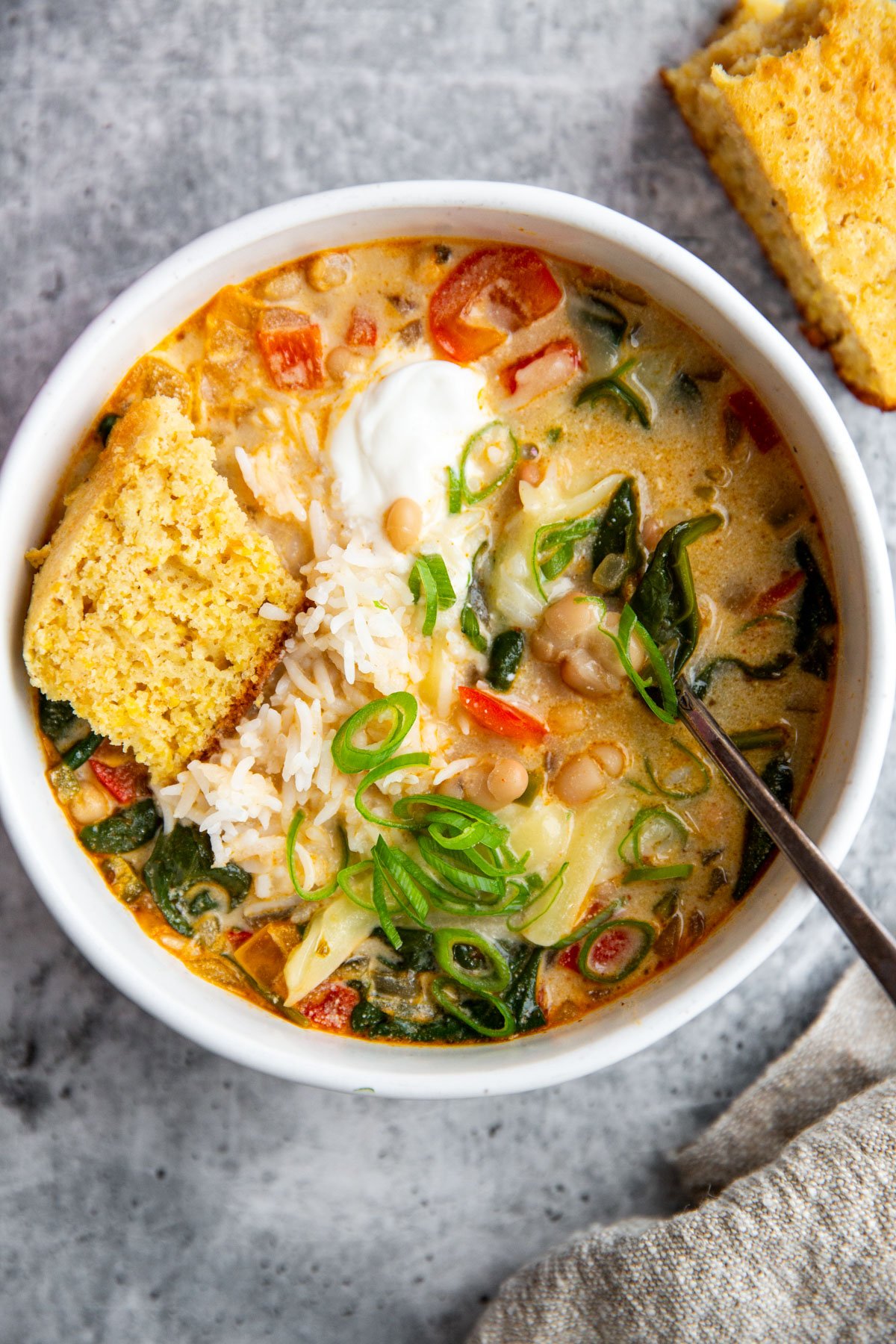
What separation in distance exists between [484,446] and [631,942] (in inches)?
45.4

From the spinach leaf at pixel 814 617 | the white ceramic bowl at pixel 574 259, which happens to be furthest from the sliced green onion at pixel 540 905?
the spinach leaf at pixel 814 617

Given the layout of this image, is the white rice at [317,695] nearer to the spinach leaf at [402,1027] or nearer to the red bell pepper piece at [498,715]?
the red bell pepper piece at [498,715]

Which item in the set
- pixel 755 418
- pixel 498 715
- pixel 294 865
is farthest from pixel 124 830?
pixel 755 418

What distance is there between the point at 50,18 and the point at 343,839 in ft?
7.05

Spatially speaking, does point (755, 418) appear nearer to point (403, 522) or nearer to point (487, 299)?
point (487, 299)

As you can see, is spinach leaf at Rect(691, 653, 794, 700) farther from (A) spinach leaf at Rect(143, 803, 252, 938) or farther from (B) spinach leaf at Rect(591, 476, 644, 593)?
(A) spinach leaf at Rect(143, 803, 252, 938)

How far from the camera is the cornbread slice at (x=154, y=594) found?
2229 millimetres

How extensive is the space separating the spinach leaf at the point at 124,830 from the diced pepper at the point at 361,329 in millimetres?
1115

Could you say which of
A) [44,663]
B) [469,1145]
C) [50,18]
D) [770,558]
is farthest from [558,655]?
[50,18]

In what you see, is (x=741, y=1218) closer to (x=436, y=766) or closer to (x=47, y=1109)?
(x=436, y=766)

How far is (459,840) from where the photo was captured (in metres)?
2.31

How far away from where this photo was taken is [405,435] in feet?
7.70

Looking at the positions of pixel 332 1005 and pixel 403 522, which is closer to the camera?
pixel 403 522

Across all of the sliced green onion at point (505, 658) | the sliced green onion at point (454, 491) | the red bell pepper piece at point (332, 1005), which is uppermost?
the sliced green onion at point (454, 491)
